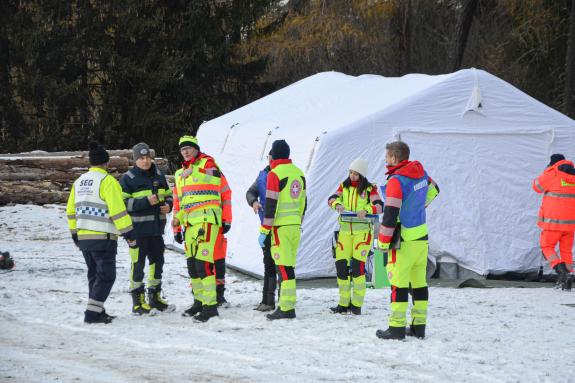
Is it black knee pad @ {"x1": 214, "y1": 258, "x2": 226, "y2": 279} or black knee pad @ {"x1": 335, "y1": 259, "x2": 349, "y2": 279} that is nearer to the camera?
black knee pad @ {"x1": 335, "y1": 259, "x2": 349, "y2": 279}

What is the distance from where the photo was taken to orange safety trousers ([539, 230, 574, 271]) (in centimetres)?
1184

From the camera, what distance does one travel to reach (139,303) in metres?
9.34

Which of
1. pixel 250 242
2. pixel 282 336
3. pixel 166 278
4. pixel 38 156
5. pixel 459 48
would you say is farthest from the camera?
pixel 459 48

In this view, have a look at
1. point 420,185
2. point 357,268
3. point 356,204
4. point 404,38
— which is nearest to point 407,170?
point 420,185

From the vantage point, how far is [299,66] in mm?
24922

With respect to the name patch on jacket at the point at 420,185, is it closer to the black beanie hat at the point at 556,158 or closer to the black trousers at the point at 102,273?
the black trousers at the point at 102,273

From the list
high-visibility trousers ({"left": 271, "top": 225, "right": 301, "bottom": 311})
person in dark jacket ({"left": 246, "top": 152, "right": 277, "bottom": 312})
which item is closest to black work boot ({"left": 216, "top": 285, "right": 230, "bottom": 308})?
person in dark jacket ({"left": 246, "top": 152, "right": 277, "bottom": 312})

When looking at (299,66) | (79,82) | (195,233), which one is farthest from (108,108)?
(195,233)

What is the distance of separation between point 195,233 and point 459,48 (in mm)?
13703

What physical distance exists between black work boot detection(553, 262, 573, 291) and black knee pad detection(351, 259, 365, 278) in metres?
3.57

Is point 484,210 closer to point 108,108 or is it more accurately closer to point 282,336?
point 282,336

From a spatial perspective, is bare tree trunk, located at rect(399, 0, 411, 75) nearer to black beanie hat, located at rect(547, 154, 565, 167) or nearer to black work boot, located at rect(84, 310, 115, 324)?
black beanie hat, located at rect(547, 154, 565, 167)

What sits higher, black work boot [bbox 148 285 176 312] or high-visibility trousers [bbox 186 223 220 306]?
high-visibility trousers [bbox 186 223 220 306]

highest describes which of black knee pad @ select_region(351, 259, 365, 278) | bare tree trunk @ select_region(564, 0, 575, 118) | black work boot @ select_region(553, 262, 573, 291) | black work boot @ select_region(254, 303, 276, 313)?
bare tree trunk @ select_region(564, 0, 575, 118)
